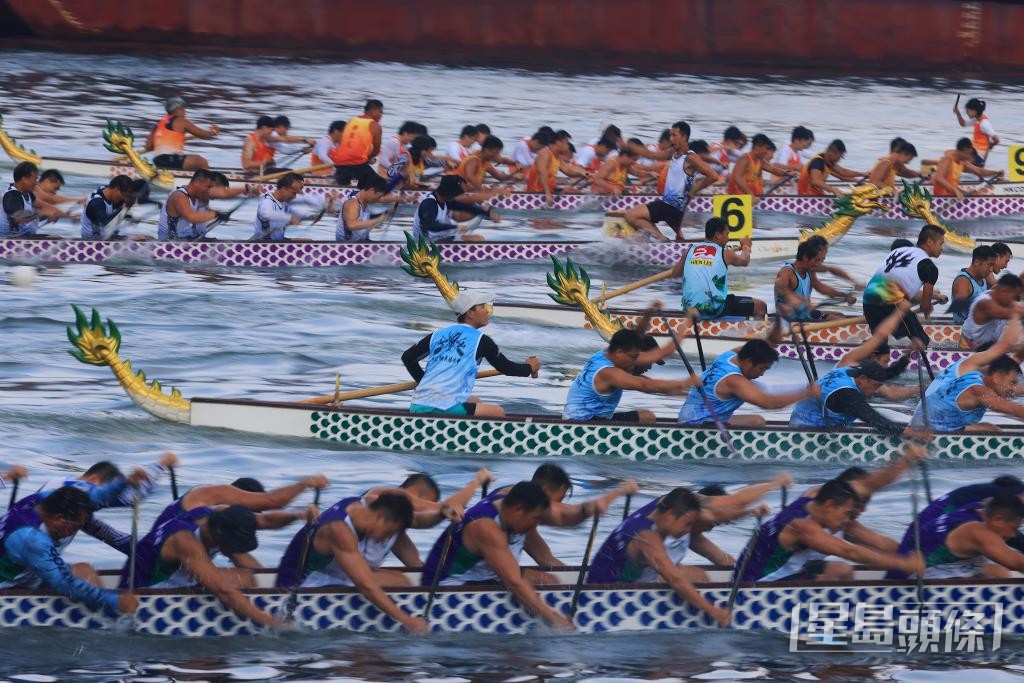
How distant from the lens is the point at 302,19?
144ft

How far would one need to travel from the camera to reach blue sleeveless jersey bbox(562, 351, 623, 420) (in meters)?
14.2

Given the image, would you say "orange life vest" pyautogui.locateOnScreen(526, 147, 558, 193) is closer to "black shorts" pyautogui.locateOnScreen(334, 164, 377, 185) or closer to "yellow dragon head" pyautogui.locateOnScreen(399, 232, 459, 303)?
"black shorts" pyautogui.locateOnScreen(334, 164, 377, 185)

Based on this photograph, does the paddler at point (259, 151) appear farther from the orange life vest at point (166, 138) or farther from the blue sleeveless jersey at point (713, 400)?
the blue sleeveless jersey at point (713, 400)

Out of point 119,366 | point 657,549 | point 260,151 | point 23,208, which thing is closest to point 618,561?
point 657,549

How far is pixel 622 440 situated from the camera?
1432 centimetres

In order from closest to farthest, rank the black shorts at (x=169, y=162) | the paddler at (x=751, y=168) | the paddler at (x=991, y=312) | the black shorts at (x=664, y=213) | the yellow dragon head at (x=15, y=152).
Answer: the paddler at (x=991, y=312) → the black shorts at (x=664, y=213) → the paddler at (x=751, y=168) → the black shorts at (x=169, y=162) → the yellow dragon head at (x=15, y=152)

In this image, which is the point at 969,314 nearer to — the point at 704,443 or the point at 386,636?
the point at 704,443

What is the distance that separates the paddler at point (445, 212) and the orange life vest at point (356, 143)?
360 cm

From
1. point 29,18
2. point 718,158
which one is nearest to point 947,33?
point 718,158

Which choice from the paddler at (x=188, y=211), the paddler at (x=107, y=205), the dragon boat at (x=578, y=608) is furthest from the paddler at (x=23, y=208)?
the dragon boat at (x=578, y=608)

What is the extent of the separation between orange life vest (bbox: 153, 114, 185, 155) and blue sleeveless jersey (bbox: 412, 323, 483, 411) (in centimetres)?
1517

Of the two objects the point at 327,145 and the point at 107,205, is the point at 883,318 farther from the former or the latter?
the point at 327,145

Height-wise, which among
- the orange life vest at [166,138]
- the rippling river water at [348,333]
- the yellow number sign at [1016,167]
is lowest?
the rippling river water at [348,333]

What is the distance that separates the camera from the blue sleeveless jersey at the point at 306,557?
10414 millimetres
